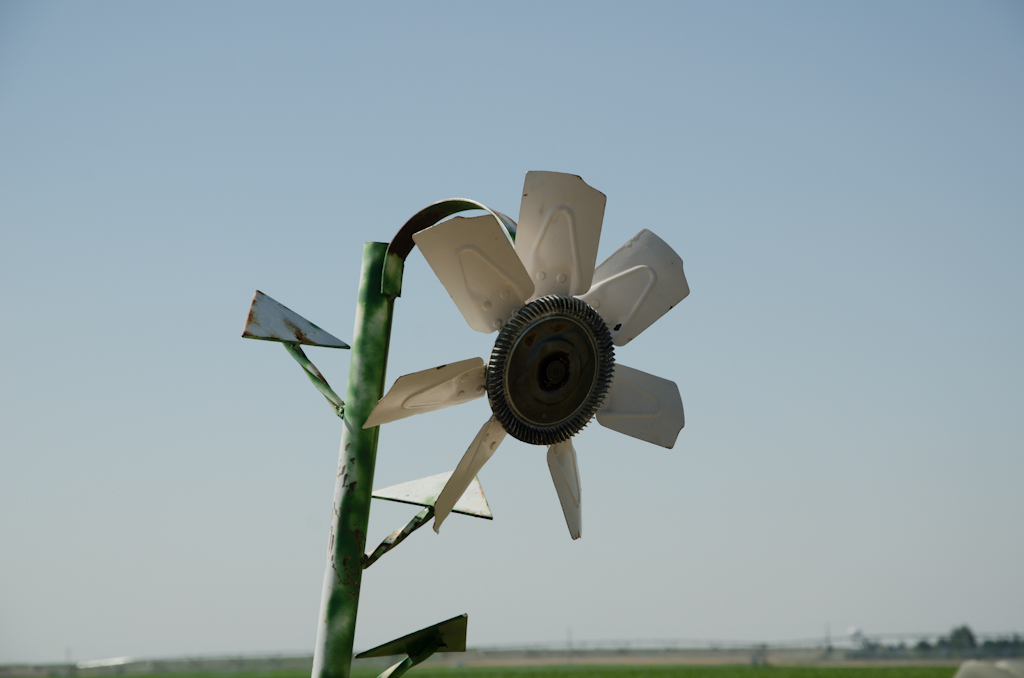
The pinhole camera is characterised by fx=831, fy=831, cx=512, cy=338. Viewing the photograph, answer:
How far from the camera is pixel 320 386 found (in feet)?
18.4

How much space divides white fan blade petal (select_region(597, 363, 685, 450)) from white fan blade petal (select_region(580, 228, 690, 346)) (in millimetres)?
274

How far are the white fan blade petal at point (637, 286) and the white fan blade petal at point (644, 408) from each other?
274mm

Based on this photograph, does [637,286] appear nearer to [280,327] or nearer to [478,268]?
[478,268]

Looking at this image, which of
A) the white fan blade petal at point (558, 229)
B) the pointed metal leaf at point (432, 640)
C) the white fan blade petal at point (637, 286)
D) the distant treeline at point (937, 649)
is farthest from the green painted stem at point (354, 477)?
the distant treeline at point (937, 649)

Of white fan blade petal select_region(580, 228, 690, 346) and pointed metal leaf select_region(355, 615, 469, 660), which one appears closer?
white fan blade petal select_region(580, 228, 690, 346)

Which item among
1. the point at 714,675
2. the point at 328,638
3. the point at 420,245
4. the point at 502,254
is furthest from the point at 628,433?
the point at 714,675

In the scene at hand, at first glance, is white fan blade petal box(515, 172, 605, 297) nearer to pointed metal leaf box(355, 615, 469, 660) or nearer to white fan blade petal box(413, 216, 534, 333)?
white fan blade petal box(413, 216, 534, 333)

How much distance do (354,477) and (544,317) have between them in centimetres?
171

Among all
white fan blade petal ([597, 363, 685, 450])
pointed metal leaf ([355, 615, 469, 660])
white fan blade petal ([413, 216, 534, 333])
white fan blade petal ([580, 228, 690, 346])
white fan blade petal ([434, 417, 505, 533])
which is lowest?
pointed metal leaf ([355, 615, 469, 660])

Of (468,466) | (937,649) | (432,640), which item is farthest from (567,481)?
(937,649)

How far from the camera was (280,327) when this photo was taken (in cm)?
557

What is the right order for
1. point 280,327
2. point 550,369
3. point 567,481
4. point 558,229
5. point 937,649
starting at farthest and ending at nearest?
point 937,649, point 280,327, point 567,481, point 558,229, point 550,369

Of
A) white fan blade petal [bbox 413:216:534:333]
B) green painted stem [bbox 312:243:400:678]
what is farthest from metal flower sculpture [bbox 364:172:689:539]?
green painted stem [bbox 312:243:400:678]

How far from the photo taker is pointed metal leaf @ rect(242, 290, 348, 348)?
5426mm
